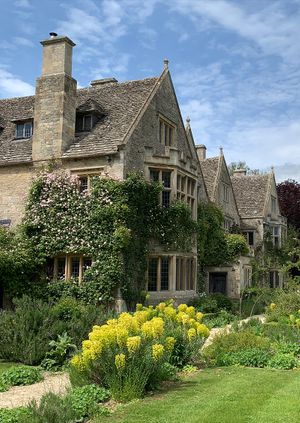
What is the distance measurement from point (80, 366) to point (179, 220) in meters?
14.6

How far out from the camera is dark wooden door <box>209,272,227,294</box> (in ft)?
101

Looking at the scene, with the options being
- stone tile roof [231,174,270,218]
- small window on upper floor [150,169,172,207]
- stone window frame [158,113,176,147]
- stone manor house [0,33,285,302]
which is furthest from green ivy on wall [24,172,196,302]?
stone tile roof [231,174,270,218]

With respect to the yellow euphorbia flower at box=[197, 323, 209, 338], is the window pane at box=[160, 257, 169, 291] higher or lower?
higher

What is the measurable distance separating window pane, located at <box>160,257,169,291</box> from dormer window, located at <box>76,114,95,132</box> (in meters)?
6.89

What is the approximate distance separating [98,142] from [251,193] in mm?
22563

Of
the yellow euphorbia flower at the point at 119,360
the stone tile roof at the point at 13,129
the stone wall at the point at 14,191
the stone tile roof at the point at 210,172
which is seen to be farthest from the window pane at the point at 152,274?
the yellow euphorbia flower at the point at 119,360

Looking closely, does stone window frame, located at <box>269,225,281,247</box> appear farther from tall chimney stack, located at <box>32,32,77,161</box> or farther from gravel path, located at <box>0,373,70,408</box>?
gravel path, located at <box>0,373,70,408</box>

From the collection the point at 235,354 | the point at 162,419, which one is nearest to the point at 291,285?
the point at 235,354

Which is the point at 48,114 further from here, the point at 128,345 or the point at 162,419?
the point at 162,419

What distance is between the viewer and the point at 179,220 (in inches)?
904

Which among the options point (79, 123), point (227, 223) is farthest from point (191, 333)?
point (227, 223)

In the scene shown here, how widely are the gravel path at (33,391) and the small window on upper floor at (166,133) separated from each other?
1521 centimetres

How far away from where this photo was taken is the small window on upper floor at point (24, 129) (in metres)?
24.2

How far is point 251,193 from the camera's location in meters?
41.6
